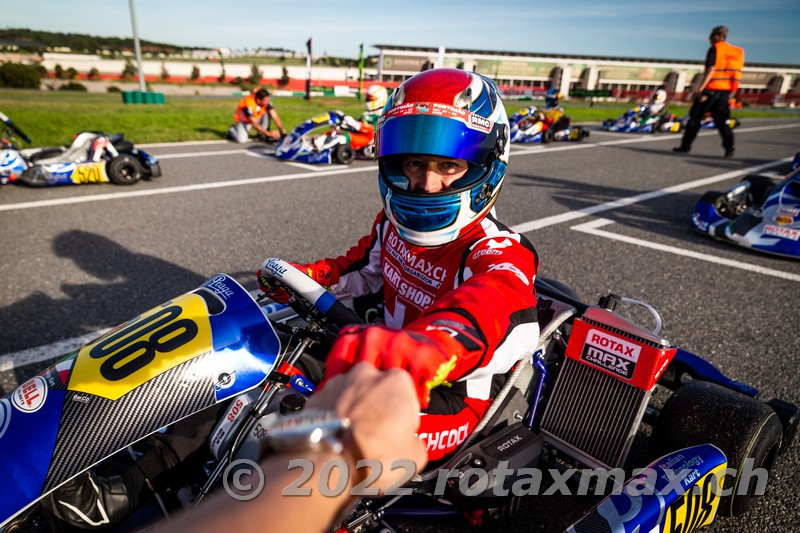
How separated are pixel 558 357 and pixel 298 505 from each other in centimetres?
181

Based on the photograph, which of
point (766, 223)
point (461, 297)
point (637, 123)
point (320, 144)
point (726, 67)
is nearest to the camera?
point (461, 297)

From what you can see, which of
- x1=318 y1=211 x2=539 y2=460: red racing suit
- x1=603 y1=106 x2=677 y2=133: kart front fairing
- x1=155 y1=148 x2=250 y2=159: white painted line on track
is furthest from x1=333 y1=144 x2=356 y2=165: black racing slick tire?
x1=603 y1=106 x2=677 y2=133: kart front fairing

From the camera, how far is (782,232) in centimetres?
502

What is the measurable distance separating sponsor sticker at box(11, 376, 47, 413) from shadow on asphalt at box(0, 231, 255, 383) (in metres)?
1.50

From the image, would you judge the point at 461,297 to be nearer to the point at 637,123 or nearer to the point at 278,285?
the point at 278,285

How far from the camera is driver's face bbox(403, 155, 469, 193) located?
171cm

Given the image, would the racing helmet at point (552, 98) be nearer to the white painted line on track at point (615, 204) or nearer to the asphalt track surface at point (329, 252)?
the white painted line on track at point (615, 204)

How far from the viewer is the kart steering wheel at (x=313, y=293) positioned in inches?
59.3

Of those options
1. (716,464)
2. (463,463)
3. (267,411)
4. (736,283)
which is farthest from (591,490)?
(736,283)

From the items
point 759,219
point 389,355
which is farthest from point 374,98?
point 389,355

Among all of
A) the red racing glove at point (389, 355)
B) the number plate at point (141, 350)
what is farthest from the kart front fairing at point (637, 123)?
the red racing glove at point (389, 355)

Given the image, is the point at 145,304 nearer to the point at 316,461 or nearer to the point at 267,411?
the point at 267,411

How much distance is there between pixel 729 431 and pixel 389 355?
68.7 inches

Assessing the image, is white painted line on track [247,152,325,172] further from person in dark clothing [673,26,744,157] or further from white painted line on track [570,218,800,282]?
person in dark clothing [673,26,744,157]
